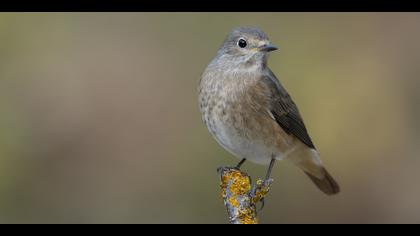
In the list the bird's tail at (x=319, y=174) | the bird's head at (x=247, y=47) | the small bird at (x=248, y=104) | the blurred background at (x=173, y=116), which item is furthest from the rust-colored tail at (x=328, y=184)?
the bird's head at (x=247, y=47)

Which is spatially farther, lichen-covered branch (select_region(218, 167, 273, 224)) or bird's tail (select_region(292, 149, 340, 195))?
bird's tail (select_region(292, 149, 340, 195))

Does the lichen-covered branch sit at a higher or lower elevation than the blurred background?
lower

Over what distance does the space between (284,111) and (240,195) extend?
2062mm

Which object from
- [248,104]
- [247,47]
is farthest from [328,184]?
[247,47]

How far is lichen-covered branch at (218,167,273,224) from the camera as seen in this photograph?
5914 millimetres

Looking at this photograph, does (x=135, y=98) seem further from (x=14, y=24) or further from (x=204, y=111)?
(x=204, y=111)

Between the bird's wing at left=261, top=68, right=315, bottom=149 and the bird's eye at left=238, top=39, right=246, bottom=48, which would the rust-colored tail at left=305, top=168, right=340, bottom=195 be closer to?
the bird's wing at left=261, top=68, right=315, bottom=149

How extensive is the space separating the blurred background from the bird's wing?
5.75 feet

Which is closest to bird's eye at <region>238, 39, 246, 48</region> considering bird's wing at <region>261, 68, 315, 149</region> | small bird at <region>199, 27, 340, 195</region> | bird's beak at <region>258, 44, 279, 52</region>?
small bird at <region>199, 27, 340, 195</region>

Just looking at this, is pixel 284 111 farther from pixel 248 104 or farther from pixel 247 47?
pixel 247 47

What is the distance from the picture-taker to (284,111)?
8172 millimetres

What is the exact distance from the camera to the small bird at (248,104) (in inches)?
302

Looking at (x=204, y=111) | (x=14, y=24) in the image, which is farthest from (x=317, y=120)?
(x=14, y=24)

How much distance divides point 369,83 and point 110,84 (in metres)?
3.58
